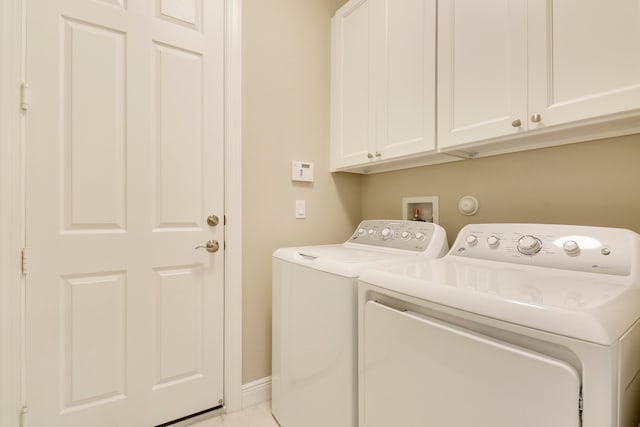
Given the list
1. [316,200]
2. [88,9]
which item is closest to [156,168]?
[88,9]

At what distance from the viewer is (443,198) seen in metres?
1.68

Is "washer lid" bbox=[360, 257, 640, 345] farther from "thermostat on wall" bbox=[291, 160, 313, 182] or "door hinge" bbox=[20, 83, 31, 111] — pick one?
"door hinge" bbox=[20, 83, 31, 111]

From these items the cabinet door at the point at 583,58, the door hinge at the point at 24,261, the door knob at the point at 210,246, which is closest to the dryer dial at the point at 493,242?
the cabinet door at the point at 583,58

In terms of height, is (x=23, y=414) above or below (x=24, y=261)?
below

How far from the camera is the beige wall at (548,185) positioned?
3.66ft

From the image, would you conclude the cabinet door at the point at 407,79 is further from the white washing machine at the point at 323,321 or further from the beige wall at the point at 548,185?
the white washing machine at the point at 323,321

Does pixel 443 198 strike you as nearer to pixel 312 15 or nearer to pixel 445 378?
pixel 445 378

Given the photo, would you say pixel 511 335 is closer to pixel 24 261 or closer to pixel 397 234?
pixel 397 234

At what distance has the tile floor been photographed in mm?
1534

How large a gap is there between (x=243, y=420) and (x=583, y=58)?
2094 millimetres

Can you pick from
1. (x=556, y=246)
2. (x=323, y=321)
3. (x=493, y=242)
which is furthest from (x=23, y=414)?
(x=556, y=246)

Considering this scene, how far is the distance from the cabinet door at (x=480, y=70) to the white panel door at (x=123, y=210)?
1.14m

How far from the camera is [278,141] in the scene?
1.82m

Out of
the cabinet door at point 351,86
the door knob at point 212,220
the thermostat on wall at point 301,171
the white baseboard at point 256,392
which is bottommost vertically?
the white baseboard at point 256,392
